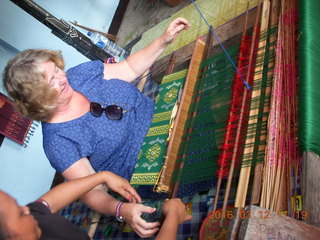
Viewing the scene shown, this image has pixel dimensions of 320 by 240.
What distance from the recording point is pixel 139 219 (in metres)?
1.12

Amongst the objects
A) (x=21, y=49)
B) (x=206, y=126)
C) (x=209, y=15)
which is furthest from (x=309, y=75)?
(x=21, y=49)

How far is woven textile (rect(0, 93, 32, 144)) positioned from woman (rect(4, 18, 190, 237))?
2357 mm

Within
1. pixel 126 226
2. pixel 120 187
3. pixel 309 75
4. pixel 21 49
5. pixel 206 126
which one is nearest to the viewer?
pixel 309 75

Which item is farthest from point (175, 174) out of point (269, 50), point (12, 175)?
point (12, 175)

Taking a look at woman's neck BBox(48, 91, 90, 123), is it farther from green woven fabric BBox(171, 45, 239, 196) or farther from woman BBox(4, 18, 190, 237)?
green woven fabric BBox(171, 45, 239, 196)

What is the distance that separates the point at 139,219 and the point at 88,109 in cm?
77

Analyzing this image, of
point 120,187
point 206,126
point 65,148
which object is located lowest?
point 120,187

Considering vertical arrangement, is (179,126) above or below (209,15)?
below

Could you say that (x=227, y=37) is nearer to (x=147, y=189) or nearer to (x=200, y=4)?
(x=200, y=4)

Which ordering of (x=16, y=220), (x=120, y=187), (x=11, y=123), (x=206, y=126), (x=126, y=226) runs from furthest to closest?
(x=11, y=123) → (x=126, y=226) → (x=206, y=126) → (x=120, y=187) → (x=16, y=220)

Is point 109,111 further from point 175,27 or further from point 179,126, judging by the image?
point 175,27

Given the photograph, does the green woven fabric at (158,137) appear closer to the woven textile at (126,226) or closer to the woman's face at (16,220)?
the woven textile at (126,226)

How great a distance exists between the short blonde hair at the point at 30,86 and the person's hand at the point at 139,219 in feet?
2.21

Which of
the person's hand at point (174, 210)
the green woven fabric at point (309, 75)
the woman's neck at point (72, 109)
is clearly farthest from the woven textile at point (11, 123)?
the green woven fabric at point (309, 75)
